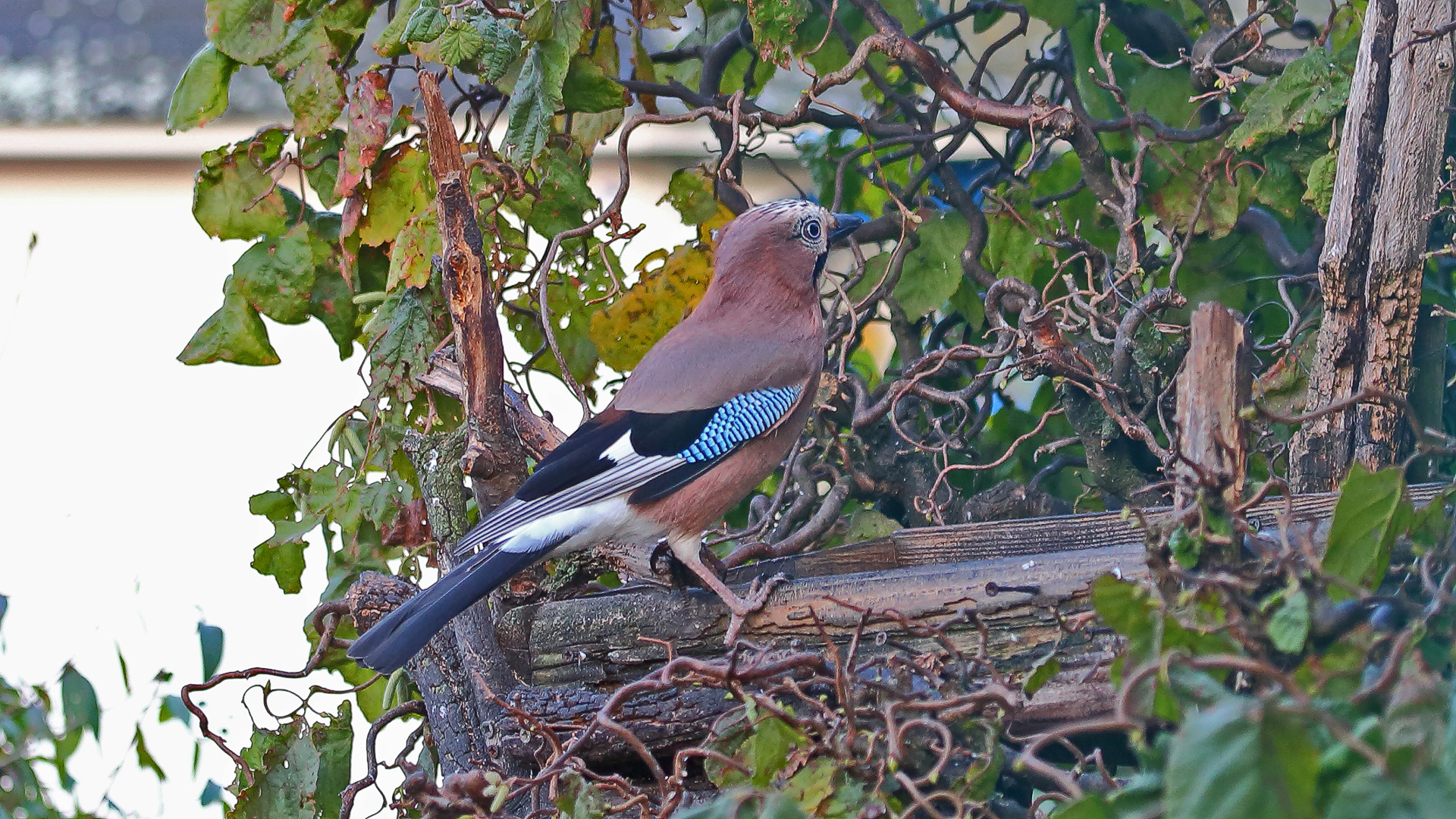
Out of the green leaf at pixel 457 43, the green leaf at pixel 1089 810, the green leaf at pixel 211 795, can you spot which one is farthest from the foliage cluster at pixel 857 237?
the green leaf at pixel 1089 810

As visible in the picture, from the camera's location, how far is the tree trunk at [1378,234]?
1967 mm

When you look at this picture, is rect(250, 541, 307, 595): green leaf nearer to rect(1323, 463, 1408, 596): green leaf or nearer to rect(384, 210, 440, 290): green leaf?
rect(384, 210, 440, 290): green leaf

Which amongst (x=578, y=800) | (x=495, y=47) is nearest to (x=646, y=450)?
(x=495, y=47)

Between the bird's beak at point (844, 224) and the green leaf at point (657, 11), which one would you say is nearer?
the green leaf at point (657, 11)

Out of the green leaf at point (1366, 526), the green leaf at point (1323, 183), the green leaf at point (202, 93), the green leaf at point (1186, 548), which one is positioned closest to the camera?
the green leaf at point (1366, 526)

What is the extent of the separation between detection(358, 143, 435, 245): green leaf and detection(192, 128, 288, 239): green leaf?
234 mm

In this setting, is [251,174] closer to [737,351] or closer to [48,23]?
[737,351]

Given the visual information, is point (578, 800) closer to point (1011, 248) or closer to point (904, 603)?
point (904, 603)

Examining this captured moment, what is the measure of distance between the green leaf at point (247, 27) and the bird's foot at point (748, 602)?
1400 mm

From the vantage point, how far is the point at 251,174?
2645 millimetres

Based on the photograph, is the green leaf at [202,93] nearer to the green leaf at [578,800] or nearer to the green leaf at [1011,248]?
the green leaf at [1011,248]

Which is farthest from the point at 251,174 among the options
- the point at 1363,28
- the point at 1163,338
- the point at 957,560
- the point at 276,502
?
the point at 1363,28

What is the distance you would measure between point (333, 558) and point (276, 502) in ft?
0.58

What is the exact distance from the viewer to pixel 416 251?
2.39 m
